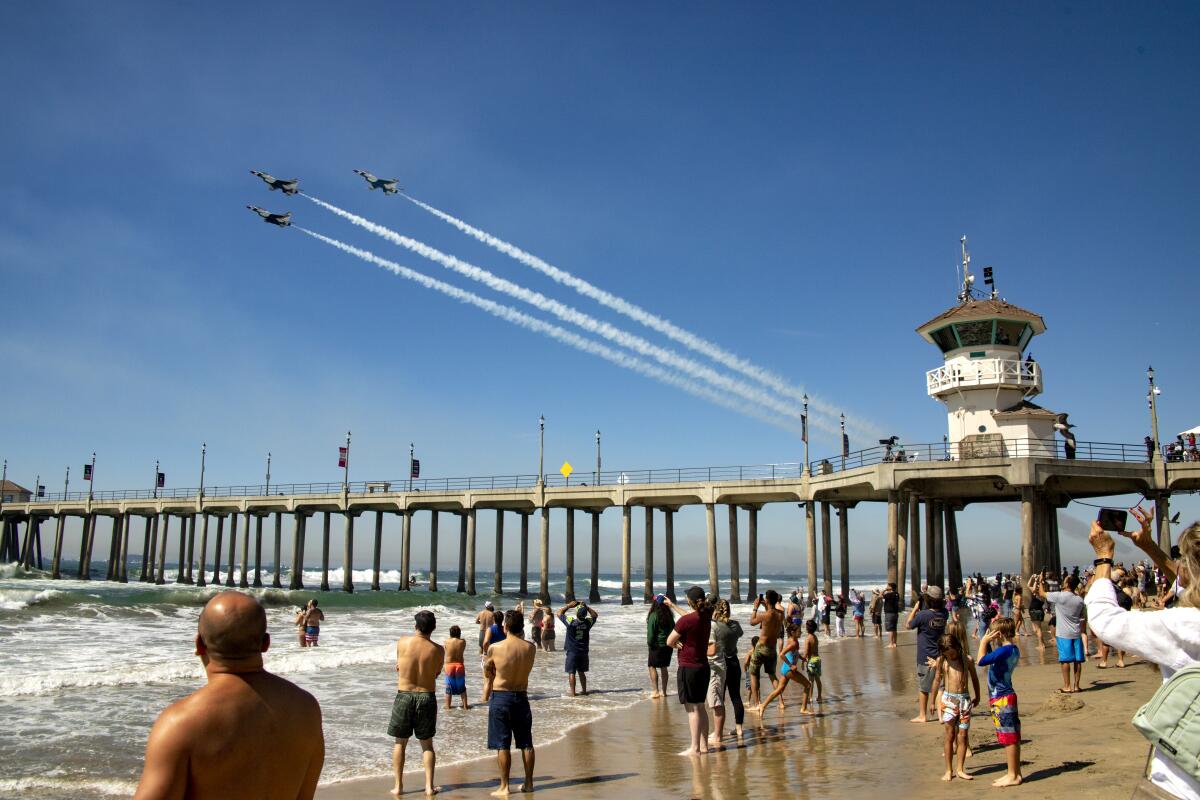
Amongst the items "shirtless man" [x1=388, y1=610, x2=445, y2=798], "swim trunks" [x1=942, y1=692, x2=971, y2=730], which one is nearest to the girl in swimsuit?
"swim trunks" [x1=942, y1=692, x2=971, y2=730]

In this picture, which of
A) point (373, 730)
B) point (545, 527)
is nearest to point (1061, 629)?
point (373, 730)

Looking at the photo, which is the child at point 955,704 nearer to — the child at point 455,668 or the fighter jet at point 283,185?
the child at point 455,668

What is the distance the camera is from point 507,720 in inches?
307

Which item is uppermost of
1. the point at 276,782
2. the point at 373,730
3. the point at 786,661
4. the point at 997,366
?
the point at 997,366

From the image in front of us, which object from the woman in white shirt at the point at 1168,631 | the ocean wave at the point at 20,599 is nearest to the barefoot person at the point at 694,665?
the woman in white shirt at the point at 1168,631

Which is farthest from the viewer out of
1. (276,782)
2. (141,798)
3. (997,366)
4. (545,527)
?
(545,527)

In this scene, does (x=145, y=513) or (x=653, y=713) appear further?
Result: (x=145, y=513)

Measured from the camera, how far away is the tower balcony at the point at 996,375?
1231 inches

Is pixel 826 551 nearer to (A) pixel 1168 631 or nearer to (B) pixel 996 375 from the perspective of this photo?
(B) pixel 996 375

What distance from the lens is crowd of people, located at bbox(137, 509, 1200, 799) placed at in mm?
2455

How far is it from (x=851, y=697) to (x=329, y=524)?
137ft

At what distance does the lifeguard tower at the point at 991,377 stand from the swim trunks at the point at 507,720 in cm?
2586

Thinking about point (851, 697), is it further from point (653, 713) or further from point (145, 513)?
point (145, 513)

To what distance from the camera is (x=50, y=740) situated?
34.5 ft
